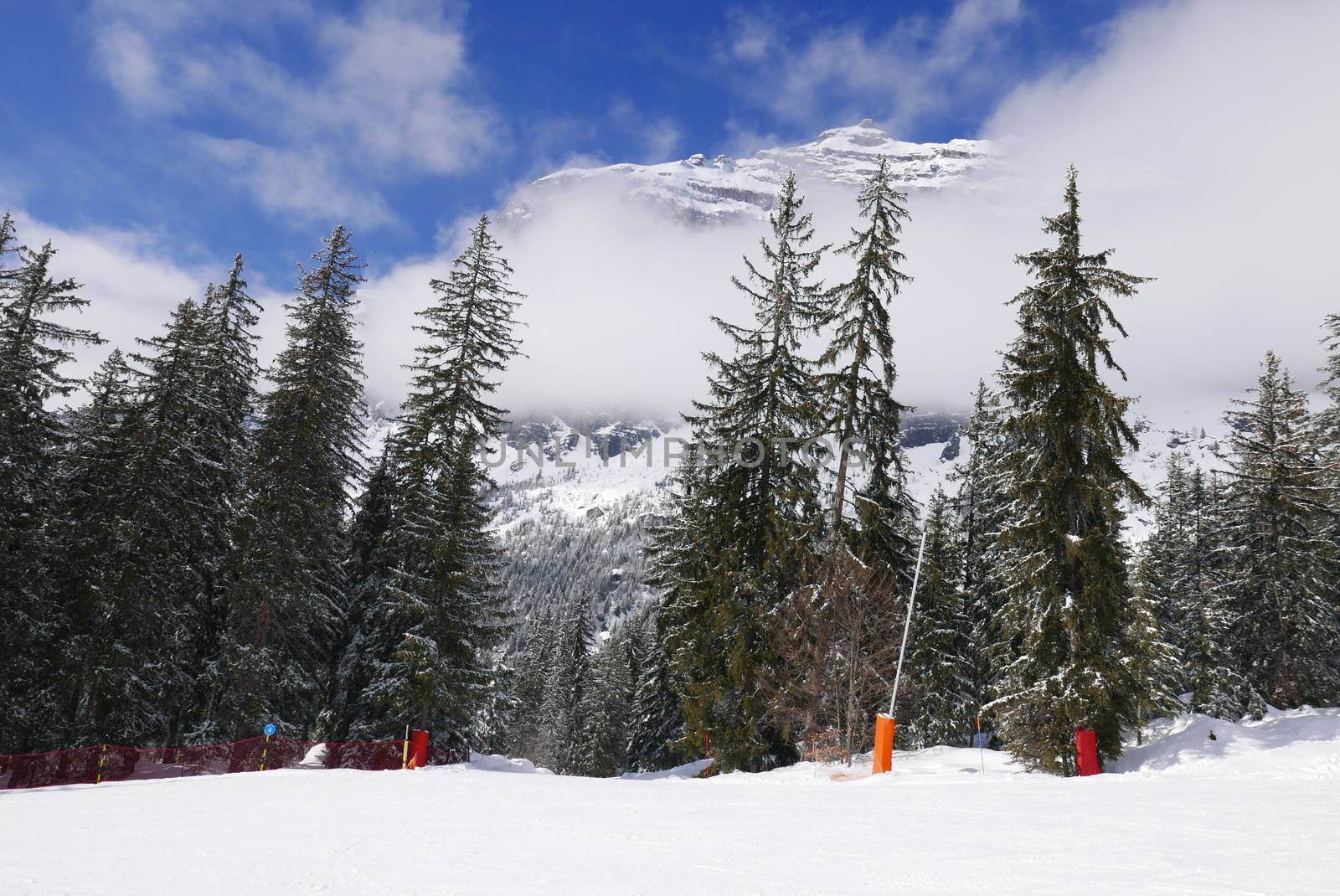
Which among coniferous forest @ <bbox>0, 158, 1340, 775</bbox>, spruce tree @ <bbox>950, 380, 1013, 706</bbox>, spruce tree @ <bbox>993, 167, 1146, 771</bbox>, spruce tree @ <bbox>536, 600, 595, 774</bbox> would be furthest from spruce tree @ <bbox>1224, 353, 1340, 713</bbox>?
spruce tree @ <bbox>536, 600, 595, 774</bbox>

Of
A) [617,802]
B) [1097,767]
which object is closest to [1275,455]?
[1097,767]

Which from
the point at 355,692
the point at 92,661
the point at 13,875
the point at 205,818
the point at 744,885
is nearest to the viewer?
the point at 744,885

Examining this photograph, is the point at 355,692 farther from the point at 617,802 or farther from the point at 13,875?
the point at 13,875

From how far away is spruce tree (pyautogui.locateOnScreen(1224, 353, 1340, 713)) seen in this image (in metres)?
28.7

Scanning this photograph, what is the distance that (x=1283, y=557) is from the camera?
94.8 ft

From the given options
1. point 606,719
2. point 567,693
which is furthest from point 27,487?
point 567,693

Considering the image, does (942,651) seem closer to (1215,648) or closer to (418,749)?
(1215,648)

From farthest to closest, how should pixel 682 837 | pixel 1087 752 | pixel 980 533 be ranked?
pixel 980 533 < pixel 1087 752 < pixel 682 837

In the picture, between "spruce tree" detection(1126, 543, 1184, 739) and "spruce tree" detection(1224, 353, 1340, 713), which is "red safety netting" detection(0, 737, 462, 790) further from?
"spruce tree" detection(1224, 353, 1340, 713)

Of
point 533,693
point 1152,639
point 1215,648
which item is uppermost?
point 1152,639

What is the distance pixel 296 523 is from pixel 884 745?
19.8 m

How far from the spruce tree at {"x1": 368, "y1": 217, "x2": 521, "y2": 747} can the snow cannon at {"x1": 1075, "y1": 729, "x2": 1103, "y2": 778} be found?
17748 mm

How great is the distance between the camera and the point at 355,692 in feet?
91.1

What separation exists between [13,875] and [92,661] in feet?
60.0
